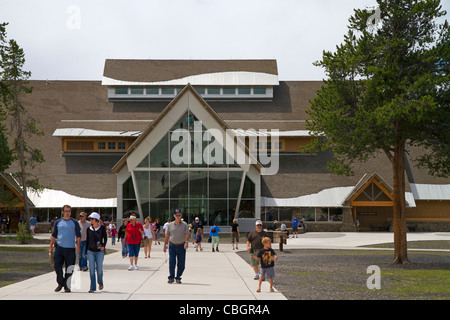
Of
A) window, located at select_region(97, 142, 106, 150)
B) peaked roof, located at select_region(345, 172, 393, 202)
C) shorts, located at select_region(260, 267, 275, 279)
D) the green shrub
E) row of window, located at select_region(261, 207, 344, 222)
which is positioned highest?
window, located at select_region(97, 142, 106, 150)

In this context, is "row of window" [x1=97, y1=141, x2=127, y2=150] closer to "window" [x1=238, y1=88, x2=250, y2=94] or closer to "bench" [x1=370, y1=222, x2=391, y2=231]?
"window" [x1=238, y1=88, x2=250, y2=94]

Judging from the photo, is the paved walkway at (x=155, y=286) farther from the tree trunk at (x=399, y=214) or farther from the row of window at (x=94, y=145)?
the row of window at (x=94, y=145)

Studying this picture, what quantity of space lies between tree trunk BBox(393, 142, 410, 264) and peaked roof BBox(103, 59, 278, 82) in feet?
143

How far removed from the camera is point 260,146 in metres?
57.7

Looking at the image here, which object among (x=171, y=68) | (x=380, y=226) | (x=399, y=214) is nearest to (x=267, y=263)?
(x=399, y=214)

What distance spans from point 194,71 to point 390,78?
148 ft

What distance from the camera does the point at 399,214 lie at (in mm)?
23672

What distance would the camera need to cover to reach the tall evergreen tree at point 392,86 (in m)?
21.9

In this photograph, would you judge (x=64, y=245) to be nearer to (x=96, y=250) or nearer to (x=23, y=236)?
(x=96, y=250)

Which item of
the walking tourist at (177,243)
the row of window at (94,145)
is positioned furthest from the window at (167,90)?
the walking tourist at (177,243)

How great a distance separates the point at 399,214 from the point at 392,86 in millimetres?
5014

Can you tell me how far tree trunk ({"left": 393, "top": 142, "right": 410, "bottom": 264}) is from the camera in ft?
76.1

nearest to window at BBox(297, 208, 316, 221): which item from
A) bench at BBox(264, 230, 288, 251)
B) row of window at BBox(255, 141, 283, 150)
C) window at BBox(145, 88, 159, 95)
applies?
row of window at BBox(255, 141, 283, 150)

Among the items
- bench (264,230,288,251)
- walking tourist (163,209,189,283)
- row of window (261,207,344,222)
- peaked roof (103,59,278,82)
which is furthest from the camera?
peaked roof (103,59,278,82)
